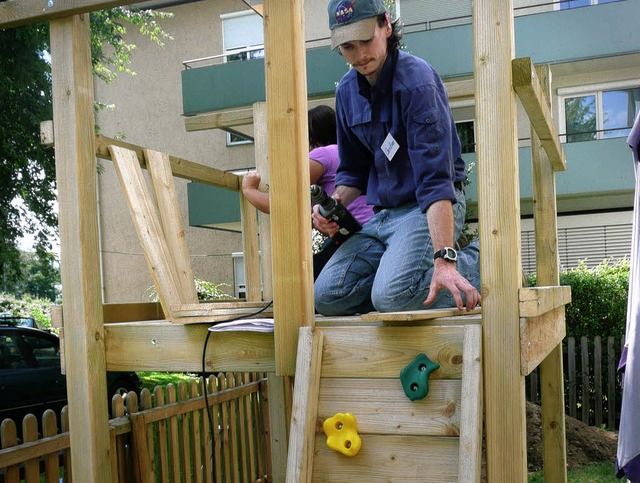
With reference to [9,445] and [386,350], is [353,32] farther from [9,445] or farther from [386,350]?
[9,445]

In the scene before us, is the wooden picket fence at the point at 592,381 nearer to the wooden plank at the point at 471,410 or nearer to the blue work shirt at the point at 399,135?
the blue work shirt at the point at 399,135

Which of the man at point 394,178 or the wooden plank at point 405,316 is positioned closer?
the wooden plank at point 405,316

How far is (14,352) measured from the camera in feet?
30.0

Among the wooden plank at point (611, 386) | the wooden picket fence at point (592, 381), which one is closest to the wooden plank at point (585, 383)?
the wooden picket fence at point (592, 381)

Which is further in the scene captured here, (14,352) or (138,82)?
(138,82)

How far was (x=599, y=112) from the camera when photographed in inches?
607

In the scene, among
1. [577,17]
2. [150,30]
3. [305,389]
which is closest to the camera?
[305,389]

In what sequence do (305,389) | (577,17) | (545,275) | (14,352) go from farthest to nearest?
(577,17) < (14,352) < (545,275) < (305,389)

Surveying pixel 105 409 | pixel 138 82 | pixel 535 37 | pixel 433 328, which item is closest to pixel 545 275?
pixel 433 328

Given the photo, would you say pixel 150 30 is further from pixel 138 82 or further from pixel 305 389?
pixel 305 389

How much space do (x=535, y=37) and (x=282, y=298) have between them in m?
13.7

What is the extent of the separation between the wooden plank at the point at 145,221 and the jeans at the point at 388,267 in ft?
2.12

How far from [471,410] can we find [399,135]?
4.57ft

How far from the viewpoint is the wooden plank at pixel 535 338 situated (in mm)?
2311
